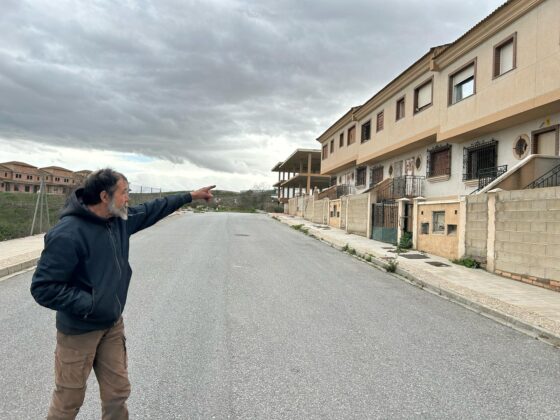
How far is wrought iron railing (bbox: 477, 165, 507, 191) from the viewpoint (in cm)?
1390

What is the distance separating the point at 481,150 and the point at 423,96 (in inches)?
172

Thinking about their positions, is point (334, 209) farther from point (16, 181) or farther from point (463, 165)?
point (16, 181)

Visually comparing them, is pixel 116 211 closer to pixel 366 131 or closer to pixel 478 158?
pixel 478 158

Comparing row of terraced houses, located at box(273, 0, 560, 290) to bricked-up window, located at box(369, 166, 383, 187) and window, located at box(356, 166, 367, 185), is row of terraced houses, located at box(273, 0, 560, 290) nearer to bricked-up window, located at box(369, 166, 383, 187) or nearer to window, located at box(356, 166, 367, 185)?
bricked-up window, located at box(369, 166, 383, 187)

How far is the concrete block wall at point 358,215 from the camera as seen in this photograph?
20.1 m

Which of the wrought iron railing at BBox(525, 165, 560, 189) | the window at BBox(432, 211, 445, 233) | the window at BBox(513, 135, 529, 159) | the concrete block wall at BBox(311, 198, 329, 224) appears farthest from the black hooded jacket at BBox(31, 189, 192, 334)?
the concrete block wall at BBox(311, 198, 329, 224)

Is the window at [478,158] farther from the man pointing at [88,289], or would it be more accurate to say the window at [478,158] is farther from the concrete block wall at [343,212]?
the man pointing at [88,289]

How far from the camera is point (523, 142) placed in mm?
13188

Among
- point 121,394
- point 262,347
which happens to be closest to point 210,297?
point 262,347

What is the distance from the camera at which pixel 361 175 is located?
27.7m

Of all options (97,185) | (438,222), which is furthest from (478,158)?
(97,185)

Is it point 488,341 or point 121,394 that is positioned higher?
point 121,394

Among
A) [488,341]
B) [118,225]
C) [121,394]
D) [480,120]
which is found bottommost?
[488,341]

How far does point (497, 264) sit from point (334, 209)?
57.2 ft
